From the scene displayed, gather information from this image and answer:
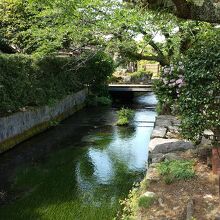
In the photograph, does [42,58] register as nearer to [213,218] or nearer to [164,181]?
[164,181]

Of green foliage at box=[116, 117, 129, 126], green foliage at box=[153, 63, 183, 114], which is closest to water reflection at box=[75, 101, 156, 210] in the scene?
green foliage at box=[116, 117, 129, 126]

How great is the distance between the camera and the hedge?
1275cm

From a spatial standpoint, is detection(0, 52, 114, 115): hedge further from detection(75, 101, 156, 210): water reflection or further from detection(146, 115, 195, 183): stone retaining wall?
detection(146, 115, 195, 183): stone retaining wall

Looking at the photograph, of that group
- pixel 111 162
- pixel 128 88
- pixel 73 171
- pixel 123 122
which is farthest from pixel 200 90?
pixel 128 88

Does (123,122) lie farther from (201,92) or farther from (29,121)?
(201,92)

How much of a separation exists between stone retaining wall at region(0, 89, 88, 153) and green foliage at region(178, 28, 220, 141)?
724 centimetres

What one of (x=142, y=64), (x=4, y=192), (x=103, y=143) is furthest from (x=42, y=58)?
(x=142, y=64)

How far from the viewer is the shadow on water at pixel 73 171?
777cm

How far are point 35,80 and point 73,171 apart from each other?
6109 mm

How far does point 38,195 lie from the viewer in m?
8.52

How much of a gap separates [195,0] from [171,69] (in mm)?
2296

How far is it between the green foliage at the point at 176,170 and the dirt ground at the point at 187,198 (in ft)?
0.34

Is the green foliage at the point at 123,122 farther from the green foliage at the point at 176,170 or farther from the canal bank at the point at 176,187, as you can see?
the green foliage at the point at 176,170

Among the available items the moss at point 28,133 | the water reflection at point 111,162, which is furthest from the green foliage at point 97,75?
the water reflection at point 111,162
